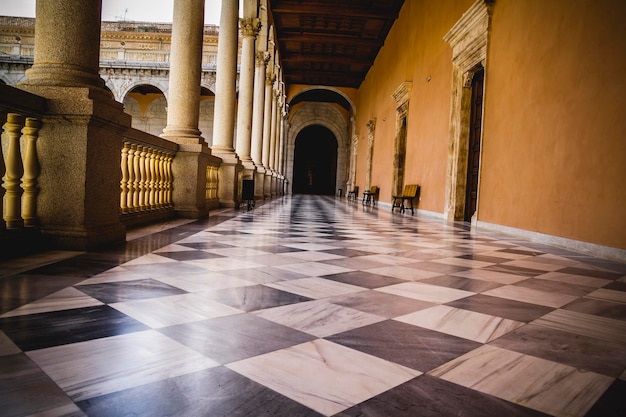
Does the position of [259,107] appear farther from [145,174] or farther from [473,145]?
[145,174]

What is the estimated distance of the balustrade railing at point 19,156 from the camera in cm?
297

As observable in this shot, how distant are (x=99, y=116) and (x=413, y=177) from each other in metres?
11.6

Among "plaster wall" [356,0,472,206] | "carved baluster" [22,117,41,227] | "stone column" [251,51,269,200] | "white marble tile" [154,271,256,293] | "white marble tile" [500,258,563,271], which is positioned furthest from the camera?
"stone column" [251,51,269,200]

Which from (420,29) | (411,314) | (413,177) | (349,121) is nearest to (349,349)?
(411,314)

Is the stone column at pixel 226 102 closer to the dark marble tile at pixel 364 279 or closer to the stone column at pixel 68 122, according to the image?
the stone column at pixel 68 122

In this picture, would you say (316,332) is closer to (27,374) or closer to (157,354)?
(157,354)

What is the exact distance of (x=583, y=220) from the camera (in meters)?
5.21

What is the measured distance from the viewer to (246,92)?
13.1m

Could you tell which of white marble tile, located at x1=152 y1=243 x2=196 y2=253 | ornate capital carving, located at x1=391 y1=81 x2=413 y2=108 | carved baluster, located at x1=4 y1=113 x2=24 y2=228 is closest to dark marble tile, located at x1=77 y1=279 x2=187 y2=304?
white marble tile, located at x1=152 y1=243 x2=196 y2=253

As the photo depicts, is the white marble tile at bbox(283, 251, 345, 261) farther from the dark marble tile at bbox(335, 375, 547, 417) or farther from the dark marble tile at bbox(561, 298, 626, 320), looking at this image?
the dark marble tile at bbox(335, 375, 547, 417)

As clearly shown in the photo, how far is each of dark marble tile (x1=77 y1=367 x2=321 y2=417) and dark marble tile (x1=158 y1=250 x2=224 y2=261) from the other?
2.16 m

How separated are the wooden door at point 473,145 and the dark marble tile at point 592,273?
5.92m

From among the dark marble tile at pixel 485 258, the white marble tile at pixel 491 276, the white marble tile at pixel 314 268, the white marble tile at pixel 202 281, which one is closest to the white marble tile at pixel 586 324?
the white marble tile at pixel 491 276

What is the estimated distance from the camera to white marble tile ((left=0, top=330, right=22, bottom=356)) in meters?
1.43
